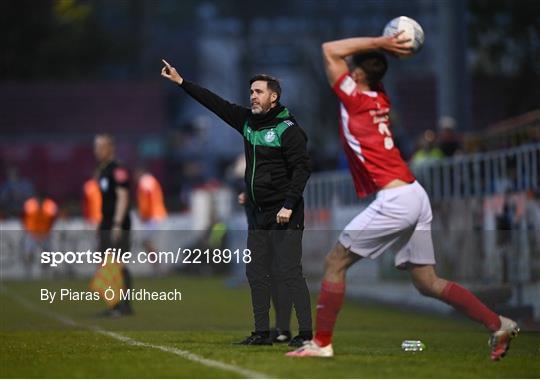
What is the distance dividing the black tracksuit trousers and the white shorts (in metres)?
1.62

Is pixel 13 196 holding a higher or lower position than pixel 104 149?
lower

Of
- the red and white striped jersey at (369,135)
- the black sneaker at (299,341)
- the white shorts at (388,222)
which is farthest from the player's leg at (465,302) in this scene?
the black sneaker at (299,341)

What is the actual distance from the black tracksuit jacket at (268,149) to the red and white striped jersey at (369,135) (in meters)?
1.43

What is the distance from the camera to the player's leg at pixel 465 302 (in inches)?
401

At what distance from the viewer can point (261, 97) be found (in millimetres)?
11391

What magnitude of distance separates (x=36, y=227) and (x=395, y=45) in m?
23.4

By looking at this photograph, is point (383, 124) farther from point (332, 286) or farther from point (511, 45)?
point (511, 45)

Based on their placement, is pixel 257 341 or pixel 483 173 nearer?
A: pixel 257 341

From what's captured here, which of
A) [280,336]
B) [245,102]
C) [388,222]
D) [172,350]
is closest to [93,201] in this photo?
[280,336]

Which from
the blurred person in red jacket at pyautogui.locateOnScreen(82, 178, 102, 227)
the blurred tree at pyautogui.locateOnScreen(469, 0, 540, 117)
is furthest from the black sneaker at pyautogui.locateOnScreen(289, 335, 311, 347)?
the blurred tree at pyautogui.locateOnScreen(469, 0, 540, 117)

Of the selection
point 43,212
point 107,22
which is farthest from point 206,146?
point 43,212

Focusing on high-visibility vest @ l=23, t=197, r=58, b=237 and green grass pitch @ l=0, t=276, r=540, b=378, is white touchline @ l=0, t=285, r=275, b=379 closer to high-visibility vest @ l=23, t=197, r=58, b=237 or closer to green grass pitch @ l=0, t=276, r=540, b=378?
green grass pitch @ l=0, t=276, r=540, b=378

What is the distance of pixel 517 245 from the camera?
704 inches

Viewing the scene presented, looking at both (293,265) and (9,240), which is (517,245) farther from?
(9,240)
